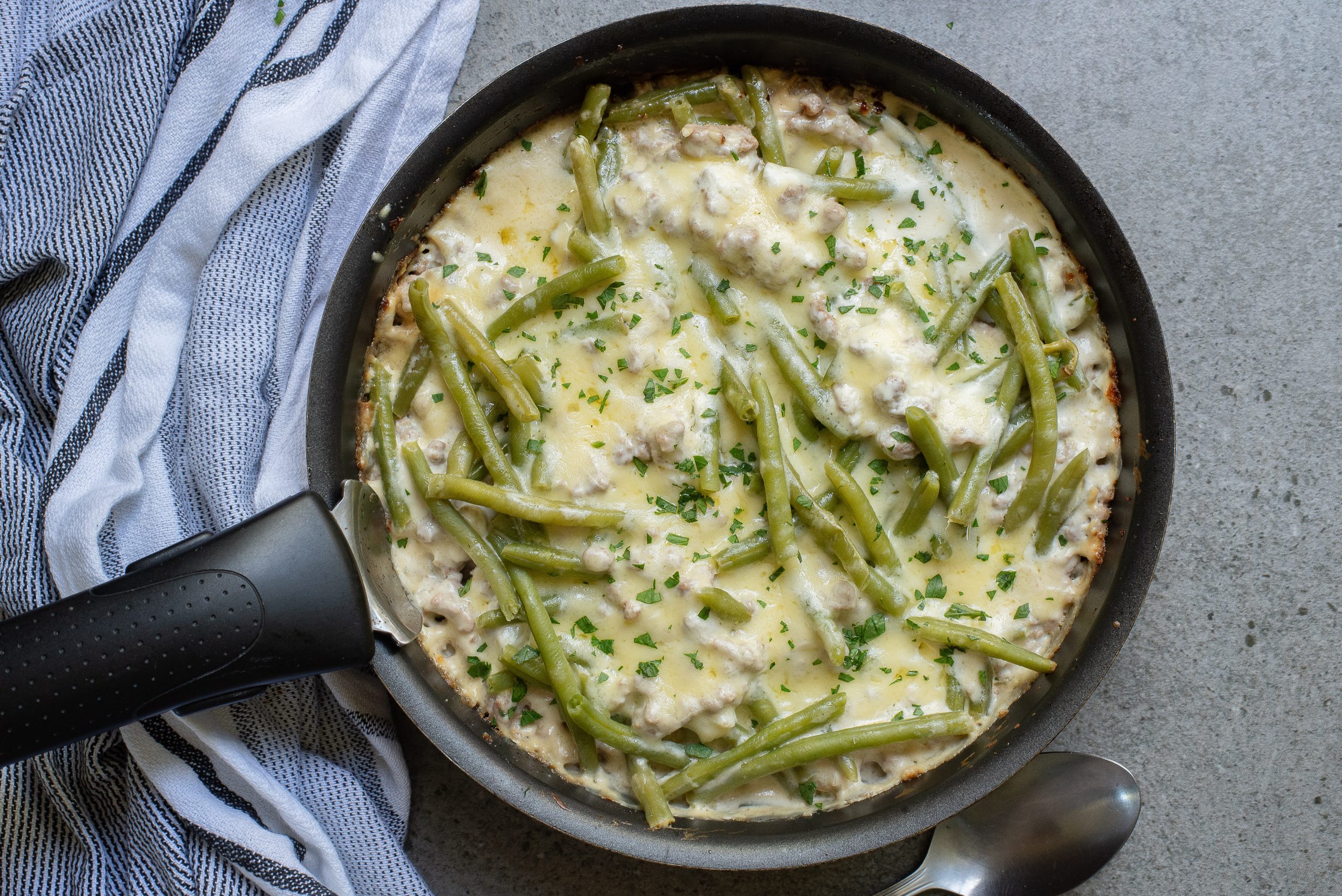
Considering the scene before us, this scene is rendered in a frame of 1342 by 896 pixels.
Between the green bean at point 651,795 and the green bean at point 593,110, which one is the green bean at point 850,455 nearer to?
the green bean at point 651,795

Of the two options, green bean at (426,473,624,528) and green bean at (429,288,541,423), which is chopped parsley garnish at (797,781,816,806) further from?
green bean at (429,288,541,423)

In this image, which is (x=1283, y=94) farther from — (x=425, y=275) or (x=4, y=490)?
(x=4, y=490)

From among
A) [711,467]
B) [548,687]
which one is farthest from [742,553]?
[548,687]

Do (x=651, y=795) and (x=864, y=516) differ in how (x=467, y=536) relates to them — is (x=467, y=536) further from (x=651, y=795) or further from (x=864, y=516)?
(x=864, y=516)

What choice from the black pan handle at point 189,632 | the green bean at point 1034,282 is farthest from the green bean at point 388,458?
the green bean at point 1034,282

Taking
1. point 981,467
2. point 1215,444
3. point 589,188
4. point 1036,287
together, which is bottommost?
point 1215,444

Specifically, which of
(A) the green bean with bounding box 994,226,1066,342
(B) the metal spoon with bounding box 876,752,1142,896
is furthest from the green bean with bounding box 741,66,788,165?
(B) the metal spoon with bounding box 876,752,1142,896
